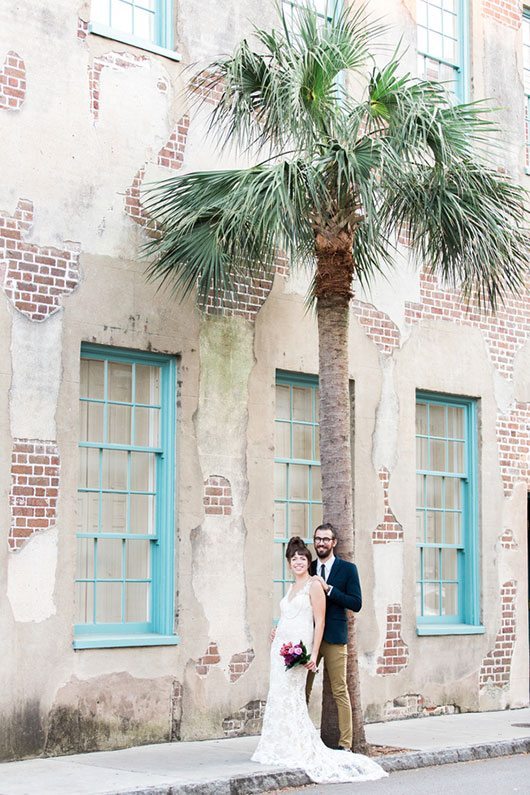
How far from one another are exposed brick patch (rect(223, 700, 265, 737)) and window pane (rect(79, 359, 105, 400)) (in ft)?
10.4

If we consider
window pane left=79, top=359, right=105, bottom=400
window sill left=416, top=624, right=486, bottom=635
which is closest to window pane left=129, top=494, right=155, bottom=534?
window pane left=79, top=359, right=105, bottom=400

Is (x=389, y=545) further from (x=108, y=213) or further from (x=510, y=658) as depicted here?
(x=108, y=213)

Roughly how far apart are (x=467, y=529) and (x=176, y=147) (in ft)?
18.5

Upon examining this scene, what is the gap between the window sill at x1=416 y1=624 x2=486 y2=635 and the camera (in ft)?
46.2

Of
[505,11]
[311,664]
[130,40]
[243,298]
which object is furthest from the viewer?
[505,11]

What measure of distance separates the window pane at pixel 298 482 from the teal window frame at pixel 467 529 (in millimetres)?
1667

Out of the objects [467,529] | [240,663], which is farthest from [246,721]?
[467,529]

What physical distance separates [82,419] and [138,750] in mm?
2817

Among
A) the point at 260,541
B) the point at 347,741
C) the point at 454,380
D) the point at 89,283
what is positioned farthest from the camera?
the point at 454,380

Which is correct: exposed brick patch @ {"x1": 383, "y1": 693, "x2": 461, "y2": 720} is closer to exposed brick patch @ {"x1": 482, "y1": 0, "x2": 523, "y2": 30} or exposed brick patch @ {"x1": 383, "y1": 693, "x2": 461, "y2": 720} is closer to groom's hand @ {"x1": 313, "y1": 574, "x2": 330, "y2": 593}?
groom's hand @ {"x1": 313, "y1": 574, "x2": 330, "y2": 593}

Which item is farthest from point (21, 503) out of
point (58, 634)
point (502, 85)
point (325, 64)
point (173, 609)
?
point (502, 85)

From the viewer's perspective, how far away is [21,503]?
10.6 meters

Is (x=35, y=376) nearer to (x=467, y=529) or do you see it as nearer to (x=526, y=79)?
(x=467, y=529)

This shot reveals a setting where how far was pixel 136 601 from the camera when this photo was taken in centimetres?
1172
